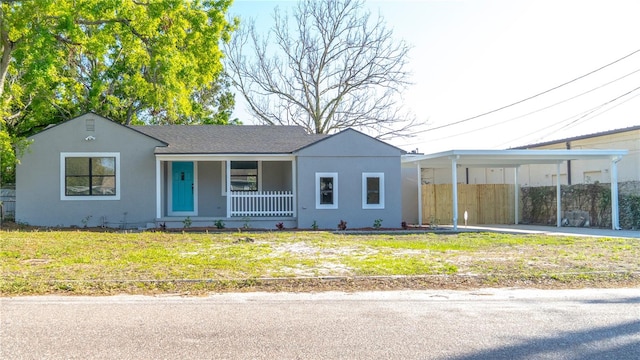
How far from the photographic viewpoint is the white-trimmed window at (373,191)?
1862cm

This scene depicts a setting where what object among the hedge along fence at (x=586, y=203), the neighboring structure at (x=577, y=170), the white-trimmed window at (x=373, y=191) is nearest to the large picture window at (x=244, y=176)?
the white-trimmed window at (x=373, y=191)

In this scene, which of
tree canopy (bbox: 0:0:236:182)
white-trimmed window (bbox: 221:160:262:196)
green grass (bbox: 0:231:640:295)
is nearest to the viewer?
green grass (bbox: 0:231:640:295)

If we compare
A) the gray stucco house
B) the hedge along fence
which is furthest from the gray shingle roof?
the hedge along fence

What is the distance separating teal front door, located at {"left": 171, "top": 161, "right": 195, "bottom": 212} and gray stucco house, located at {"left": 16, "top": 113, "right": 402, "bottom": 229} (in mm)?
284

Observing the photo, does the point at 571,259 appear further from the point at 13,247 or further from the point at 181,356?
the point at 13,247

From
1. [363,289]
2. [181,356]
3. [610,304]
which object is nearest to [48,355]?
[181,356]

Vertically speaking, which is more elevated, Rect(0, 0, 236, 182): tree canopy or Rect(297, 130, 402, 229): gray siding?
Rect(0, 0, 236, 182): tree canopy

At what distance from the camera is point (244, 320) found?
6266mm

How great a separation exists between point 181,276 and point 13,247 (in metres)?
5.27

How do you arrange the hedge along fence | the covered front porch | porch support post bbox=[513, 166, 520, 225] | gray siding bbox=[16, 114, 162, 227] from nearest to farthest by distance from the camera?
gray siding bbox=[16, 114, 162, 227] < the covered front porch < the hedge along fence < porch support post bbox=[513, 166, 520, 225]

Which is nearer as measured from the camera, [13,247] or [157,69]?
[13,247]

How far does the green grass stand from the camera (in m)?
8.44

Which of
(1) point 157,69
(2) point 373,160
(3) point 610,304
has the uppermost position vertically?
(1) point 157,69

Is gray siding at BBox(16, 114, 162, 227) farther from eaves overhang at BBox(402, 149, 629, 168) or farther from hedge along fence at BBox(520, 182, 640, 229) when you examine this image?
hedge along fence at BBox(520, 182, 640, 229)
